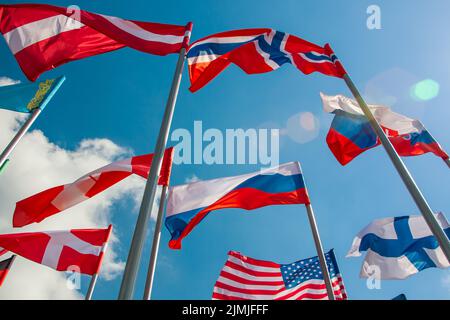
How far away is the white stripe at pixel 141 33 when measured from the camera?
792cm

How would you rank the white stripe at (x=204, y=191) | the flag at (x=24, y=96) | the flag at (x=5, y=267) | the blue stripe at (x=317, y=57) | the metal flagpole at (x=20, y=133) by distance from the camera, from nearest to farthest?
1. the metal flagpole at (x=20, y=133)
2. the white stripe at (x=204, y=191)
3. the blue stripe at (x=317, y=57)
4. the flag at (x=24, y=96)
5. the flag at (x=5, y=267)

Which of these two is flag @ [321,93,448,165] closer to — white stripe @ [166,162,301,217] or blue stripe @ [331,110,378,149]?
blue stripe @ [331,110,378,149]

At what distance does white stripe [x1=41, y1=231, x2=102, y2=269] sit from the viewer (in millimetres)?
10992

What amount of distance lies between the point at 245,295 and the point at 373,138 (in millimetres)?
6108

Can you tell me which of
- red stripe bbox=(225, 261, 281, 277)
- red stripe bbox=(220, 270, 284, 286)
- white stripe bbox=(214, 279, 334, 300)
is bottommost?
white stripe bbox=(214, 279, 334, 300)

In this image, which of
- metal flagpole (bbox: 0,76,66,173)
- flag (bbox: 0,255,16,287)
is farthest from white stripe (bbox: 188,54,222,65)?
flag (bbox: 0,255,16,287)

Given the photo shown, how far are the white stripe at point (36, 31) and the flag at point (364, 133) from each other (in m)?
6.92

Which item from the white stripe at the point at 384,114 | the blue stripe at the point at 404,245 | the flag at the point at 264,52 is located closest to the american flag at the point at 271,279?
the blue stripe at the point at 404,245

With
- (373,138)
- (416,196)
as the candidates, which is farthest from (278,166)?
(416,196)

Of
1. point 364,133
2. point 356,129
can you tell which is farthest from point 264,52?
point 364,133

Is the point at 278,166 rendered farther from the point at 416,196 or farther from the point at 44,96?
the point at 44,96

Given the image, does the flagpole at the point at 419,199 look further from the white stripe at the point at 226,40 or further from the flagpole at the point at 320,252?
the white stripe at the point at 226,40

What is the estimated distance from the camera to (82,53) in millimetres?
8180

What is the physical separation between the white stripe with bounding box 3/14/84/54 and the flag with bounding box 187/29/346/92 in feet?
10.1
